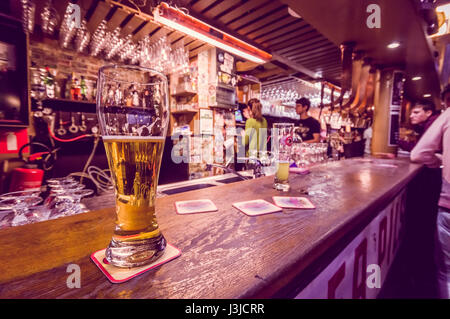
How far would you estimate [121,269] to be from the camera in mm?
468

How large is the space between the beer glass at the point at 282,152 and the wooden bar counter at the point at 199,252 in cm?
29

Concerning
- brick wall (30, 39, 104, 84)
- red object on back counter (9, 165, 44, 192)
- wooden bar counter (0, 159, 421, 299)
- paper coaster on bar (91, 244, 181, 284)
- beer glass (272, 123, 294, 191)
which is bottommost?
red object on back counter (9, 165, 44, 192)

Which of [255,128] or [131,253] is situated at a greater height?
[255,128]

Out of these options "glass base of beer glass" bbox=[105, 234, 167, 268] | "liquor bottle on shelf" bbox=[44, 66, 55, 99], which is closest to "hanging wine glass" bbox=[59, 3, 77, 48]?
"liquor bottle on shelf" bbox=[44, 66, 55, 99]

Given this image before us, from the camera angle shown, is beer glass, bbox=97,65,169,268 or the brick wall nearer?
beer glass, bbox=97,65,169,268

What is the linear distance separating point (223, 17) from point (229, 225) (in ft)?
11.7

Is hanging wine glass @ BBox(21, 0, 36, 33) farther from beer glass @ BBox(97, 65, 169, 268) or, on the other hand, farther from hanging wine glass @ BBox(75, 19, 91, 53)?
beer glass @ BBox(97, 65, 169, 268)

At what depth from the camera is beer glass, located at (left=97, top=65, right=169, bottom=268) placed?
1.59 ft

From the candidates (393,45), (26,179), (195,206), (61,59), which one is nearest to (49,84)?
(61,59)

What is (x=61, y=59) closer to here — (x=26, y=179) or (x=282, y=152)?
(x=26, y=179)

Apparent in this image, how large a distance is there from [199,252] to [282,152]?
97 centimetres

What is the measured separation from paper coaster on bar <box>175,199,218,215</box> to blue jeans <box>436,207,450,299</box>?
7.21 feet
